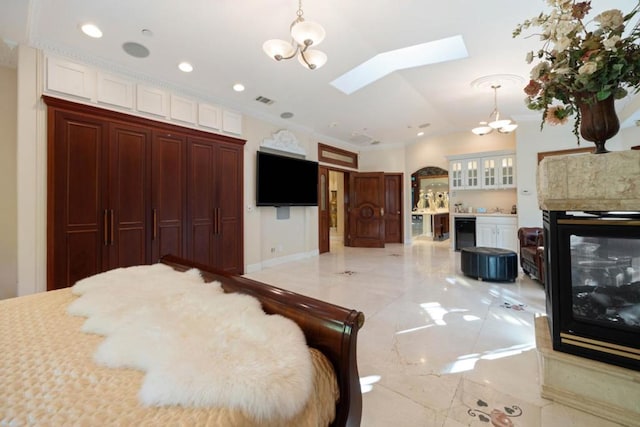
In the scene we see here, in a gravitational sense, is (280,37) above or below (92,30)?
above

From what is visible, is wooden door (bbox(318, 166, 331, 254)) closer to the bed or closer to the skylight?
the skylight

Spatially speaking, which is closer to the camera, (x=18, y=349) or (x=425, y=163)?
(x=18, y=349)

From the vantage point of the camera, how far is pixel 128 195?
11.8 feet

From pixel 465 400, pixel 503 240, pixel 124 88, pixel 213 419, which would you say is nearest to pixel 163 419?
pixel 213 419

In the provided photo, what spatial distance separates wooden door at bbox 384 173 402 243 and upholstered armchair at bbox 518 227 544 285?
12.9 feet

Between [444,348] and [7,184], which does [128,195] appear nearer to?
[7,184]

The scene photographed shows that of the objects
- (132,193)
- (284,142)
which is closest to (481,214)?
(284,142)

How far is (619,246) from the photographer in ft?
5.00

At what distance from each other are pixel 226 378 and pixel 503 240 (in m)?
7.11

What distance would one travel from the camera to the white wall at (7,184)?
10.9ft

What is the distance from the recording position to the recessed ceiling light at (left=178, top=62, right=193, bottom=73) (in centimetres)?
359

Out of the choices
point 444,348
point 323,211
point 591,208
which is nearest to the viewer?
point 591,208

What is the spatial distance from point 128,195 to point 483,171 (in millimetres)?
7395

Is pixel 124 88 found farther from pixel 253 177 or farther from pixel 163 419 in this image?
pixel 163 419
